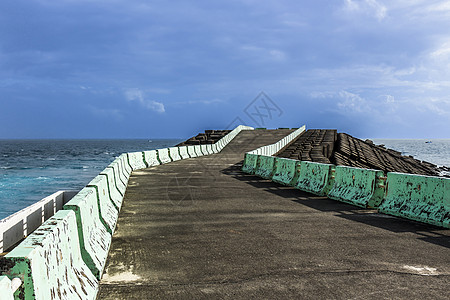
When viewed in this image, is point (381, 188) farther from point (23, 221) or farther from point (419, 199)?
point (23, 221)

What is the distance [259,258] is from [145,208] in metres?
4.84

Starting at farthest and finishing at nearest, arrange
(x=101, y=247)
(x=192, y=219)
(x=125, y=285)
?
1. (x=192, y=219)
2. (x=101, y=247)
3. (x=125, y=285)

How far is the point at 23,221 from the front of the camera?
→ 30.9 feet

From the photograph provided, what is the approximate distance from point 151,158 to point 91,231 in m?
18.7

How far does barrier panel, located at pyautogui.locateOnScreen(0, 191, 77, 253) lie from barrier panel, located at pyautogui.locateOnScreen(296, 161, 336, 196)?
8.17 meters

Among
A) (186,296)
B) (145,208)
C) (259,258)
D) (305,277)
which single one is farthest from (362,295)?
(145,208)

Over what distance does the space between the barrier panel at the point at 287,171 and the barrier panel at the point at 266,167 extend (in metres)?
0.57

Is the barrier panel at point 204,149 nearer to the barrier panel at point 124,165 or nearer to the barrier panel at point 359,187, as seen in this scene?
the barrier panel at point 124,165

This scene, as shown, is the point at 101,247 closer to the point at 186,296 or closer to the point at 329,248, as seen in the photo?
the point at 186,296

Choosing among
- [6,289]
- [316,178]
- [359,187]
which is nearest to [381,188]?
[359,187]

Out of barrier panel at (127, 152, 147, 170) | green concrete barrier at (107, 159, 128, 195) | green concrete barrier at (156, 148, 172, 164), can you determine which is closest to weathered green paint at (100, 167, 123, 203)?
green concrete barrier at (107, 159, 128, 195)

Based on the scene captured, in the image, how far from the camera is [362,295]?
180 inches

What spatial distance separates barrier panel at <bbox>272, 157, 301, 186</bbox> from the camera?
14320mm

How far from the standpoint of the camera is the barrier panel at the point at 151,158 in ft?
76.6
